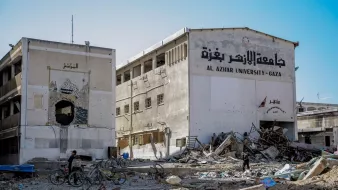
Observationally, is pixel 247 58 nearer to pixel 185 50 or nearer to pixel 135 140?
pixel 185 50

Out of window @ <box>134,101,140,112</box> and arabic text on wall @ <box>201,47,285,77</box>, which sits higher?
arabic text on wall @ <box>201,47,285,77</box>

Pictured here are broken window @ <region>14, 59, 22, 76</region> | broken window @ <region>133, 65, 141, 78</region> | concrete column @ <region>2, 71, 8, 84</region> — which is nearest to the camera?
broken window @ <region>14, 59, 22, 76</region>

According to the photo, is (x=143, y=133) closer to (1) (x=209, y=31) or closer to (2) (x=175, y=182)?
(1) (x=209, y=31)

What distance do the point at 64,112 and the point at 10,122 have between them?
3350 mm

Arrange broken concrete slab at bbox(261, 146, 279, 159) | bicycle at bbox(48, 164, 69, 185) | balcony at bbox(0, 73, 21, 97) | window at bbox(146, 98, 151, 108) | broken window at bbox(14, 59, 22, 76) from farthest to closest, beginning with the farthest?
window at bbox(146, 98, 151, 108), broken window at bbox(14, 59, 22, 76), broken concrete slab at bbox(261, 146, 279, 159), balcony at bbox(0, 73, 21, 97), bicycle at bbox(48, 164, 69, 185)

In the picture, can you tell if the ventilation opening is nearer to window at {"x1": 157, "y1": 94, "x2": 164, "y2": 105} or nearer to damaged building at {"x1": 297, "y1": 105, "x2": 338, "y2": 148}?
window at {"x1": 157, "y1": 94, "x2": 164, "y2": 105}

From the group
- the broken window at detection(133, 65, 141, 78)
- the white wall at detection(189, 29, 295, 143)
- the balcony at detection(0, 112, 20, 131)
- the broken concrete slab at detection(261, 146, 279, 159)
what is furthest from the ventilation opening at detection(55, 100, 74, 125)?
the broken window at detection(133, 65, 141, 78)

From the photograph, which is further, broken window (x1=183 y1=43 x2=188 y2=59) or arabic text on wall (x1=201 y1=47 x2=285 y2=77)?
arabic text on wall (x1=201 y1=47 x2=285 y2=77)

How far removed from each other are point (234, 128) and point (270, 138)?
2.59 m

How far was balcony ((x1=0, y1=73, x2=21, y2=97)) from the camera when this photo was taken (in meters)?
26.9

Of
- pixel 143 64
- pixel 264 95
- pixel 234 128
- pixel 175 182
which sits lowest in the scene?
pixel 175 182

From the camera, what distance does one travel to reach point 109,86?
94.4 ft

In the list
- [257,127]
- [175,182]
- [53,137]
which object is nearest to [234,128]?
[257,127]

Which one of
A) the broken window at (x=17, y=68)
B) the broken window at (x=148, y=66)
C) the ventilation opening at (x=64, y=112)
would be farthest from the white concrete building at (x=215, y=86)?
the broken window at (x=17, y=68)
